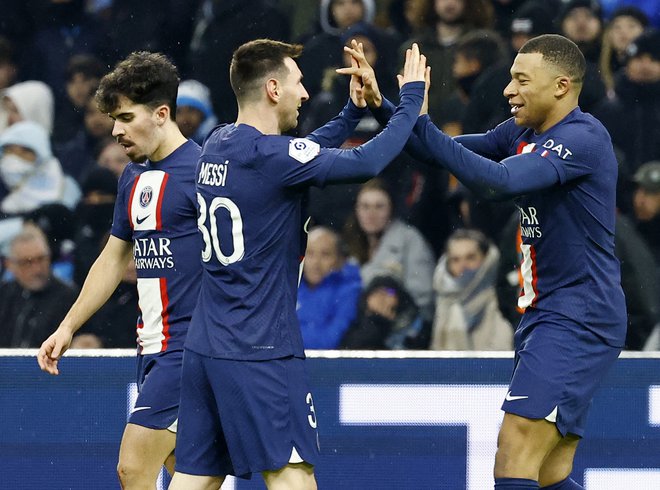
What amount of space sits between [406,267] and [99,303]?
6.36 feet

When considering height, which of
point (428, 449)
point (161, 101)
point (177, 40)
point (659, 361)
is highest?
point (177, 40)

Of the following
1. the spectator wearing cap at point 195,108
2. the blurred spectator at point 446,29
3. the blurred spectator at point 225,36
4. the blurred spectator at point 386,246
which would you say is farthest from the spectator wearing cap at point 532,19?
the spectator wearing cap at point 195,108

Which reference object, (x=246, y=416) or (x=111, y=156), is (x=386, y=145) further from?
(x=111, y=156)

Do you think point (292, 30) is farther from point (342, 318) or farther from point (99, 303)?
point (99, 303)

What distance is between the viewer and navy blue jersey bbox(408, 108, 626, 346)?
4.13m

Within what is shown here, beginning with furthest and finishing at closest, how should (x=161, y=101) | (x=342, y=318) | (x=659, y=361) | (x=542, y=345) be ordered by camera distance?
1. (x=342, y=318)
2. (x=659, y=361)
3. (x=161, y=101)
4. (x=542, y=345)

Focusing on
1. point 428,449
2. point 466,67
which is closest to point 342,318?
point 428,449

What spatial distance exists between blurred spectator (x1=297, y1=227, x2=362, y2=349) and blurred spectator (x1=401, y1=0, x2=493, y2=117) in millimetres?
970

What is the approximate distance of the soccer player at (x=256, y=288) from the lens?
388cm

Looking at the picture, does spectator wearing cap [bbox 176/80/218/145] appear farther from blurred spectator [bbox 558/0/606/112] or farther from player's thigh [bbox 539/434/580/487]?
player's thigh [bbox 539/434/580/487]

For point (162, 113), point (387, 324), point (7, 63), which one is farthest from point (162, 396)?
point (7, 63)

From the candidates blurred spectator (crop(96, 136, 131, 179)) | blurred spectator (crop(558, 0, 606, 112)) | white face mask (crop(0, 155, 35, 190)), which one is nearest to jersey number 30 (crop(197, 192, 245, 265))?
blurred spectator (crop(96, 136, 131, 179))

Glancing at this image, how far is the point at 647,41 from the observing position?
6.35 meters

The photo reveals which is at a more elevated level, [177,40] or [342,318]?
[177,40]
